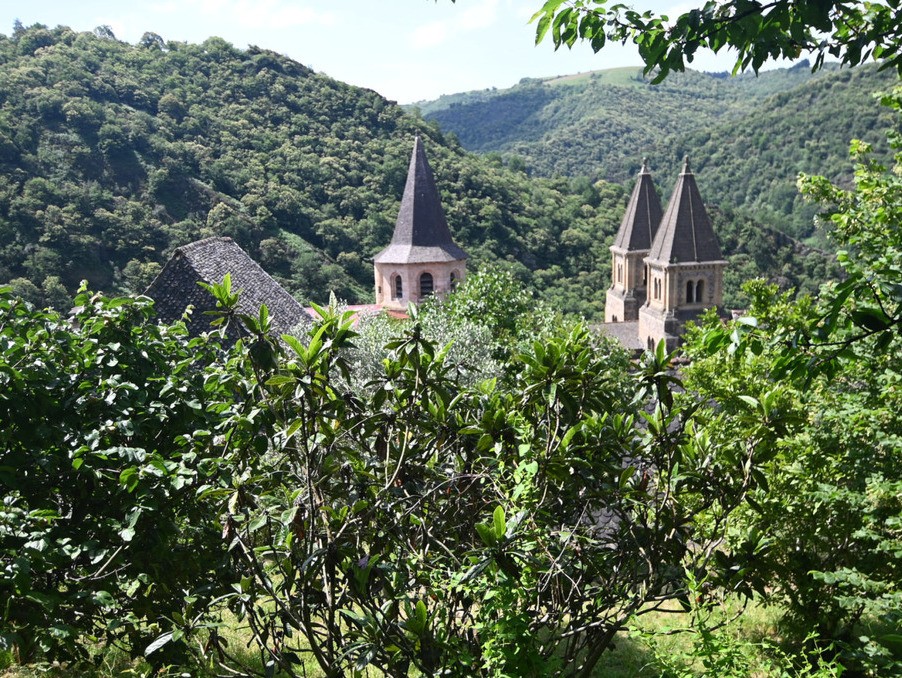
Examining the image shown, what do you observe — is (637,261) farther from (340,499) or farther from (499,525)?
(499,525)

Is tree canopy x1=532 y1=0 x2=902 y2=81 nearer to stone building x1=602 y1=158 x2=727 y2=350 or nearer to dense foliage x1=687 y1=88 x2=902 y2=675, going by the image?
dense foliage x1=687 y1=88 x2=902 y2=675

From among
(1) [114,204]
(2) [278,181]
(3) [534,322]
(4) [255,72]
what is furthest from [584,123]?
(3) [534,322]

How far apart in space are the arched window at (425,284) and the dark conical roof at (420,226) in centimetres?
74

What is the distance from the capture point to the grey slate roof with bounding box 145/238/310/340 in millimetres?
15609

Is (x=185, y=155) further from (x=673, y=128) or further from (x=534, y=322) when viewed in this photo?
(x=673, y=128)

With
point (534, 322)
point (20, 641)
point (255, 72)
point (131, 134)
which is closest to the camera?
point (20, 641)

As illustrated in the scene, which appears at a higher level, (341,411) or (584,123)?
(584,123)

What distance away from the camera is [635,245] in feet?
131

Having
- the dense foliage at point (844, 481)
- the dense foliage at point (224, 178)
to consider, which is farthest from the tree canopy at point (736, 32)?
the dense foliage at point (224, 178)

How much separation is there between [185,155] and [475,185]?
2036 centimetres

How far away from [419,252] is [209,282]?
11.8m

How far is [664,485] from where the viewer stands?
4180mm

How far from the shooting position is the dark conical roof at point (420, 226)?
2720cm

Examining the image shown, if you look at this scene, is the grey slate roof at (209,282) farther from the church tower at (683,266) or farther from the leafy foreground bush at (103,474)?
the church tower at (683,266)
